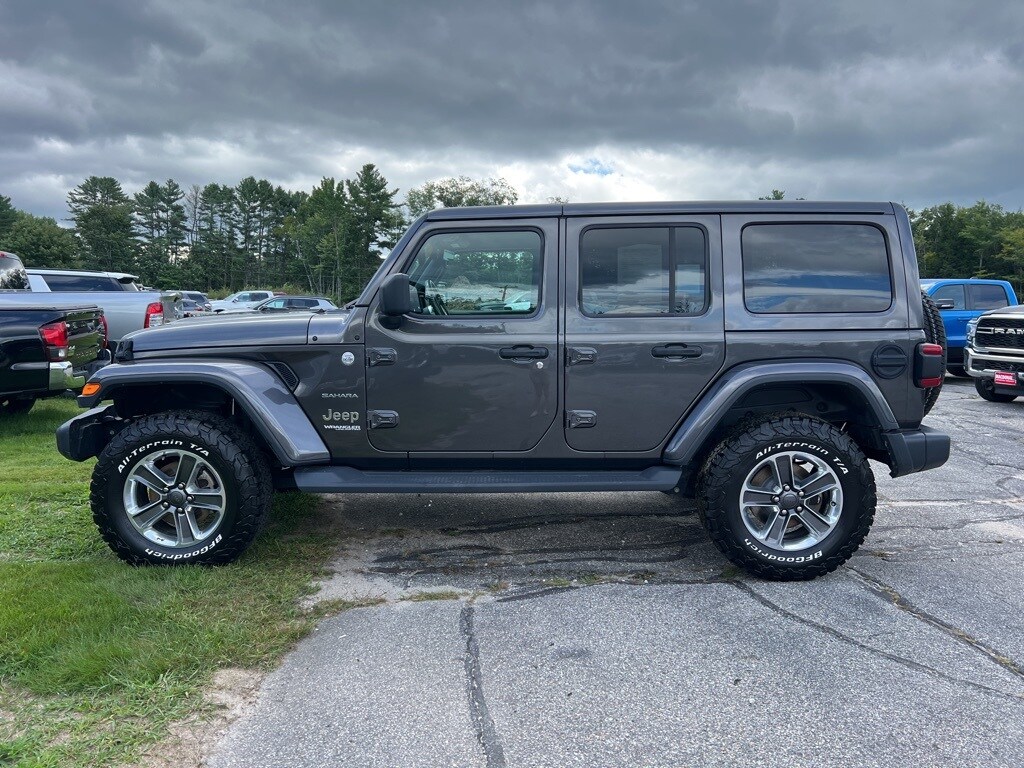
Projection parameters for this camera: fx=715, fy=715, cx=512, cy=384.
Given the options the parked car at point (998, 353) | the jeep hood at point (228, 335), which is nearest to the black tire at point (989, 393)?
the parked car at point (998, 353)

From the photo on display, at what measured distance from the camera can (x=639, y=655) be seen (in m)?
3.02

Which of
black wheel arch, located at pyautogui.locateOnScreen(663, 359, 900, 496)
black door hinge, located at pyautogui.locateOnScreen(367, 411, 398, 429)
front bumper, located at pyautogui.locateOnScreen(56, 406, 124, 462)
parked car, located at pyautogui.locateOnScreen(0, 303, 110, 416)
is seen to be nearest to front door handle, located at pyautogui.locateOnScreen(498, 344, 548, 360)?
black door hinge, located at pyautogui.locateOnScreen(367, 411, 398, 429)

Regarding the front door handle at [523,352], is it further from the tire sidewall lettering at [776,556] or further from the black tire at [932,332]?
the black tire at [932,332]

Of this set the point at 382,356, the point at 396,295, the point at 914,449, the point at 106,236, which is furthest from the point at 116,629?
the point at 106,236

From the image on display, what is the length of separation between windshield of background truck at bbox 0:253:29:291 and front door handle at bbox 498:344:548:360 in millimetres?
9540

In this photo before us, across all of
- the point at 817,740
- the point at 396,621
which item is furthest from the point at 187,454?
the point at 817,740

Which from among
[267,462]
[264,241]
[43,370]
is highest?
[264,241]

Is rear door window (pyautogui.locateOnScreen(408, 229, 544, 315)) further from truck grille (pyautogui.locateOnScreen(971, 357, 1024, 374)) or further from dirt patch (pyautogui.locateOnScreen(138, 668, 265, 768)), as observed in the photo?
truck grille (pyautogui.locateOnScreen(971, 357, 1024, 374))

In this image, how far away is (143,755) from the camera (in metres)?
2.33

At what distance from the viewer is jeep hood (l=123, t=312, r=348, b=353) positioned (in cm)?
393

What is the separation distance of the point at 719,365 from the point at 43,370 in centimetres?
666

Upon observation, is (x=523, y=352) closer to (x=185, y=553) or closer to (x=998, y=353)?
(x=185, y=553)

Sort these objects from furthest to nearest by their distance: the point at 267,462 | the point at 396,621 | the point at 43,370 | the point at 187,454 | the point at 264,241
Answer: the point at 264,241
the point at 43,370
the point at 267,462
the point at 187,454
the point at 396,621

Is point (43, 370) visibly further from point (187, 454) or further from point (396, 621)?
point (396, 621)
